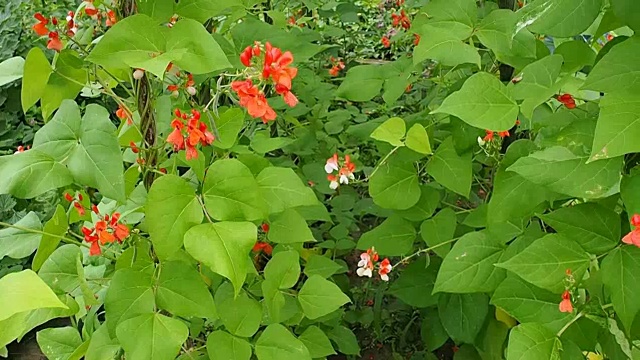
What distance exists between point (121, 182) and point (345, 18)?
4.97 feet

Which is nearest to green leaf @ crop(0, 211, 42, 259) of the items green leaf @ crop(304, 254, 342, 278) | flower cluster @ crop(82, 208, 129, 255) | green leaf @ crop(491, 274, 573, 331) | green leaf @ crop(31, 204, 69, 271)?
green leaf @ crop(31, 204, 69, 271)

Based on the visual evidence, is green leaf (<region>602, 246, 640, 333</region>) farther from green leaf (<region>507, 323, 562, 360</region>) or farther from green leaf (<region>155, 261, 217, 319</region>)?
green leaf (<region>155, 261, 217, 319</region>)

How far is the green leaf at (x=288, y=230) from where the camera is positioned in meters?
1.30

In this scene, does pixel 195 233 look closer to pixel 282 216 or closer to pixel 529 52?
pixel 282 216

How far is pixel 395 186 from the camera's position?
1420 millimetres

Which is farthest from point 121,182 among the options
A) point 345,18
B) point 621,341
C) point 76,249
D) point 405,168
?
point 345,18

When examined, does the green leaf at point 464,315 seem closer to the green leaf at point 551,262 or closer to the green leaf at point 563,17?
the green leaf at point 551,262

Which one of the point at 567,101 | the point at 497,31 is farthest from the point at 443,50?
the point at 567,101

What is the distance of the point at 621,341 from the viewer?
0.98 metres

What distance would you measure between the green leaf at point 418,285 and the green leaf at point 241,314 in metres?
0.58

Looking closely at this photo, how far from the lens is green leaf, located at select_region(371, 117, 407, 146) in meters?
1.20

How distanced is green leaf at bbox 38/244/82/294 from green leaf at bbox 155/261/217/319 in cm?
19

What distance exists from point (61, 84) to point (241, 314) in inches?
21.1

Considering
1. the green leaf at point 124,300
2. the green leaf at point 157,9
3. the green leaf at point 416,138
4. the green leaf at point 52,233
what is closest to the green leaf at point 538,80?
the green leaf at point 416,138
